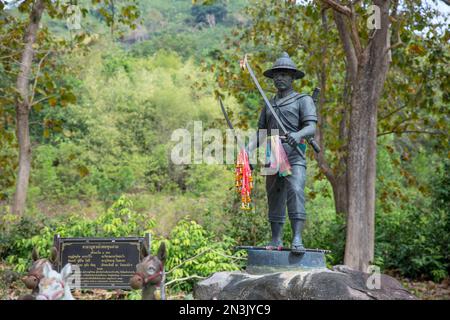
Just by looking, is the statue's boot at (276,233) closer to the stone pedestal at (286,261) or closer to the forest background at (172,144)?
the stone pedestal at (286,261)

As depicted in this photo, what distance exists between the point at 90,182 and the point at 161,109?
5318 millimetres

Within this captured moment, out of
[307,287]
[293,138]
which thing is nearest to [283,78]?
[293,138]

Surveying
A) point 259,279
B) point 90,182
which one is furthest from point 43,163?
point 259,279

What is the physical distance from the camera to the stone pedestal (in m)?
7.93

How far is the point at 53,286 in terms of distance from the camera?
5.47 metres

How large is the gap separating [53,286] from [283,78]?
4244 millimetres

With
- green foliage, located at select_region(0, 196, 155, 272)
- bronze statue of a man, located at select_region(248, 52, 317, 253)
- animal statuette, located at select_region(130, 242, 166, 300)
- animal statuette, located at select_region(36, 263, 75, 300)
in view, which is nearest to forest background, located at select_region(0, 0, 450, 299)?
green foliage, located at select_region(0, 196, 155, 272)

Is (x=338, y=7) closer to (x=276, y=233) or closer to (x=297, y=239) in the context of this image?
(x=276, y=233)

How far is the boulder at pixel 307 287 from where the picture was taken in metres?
7.00

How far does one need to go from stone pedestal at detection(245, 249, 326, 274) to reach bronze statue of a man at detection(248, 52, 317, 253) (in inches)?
8.2

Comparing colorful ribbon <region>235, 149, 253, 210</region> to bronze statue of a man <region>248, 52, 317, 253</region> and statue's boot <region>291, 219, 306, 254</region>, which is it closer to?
bronze statue of a man <region>248, 52, 317, 253</region>

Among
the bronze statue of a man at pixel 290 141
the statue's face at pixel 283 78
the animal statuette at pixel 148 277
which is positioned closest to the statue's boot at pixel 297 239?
the bronze statue of a man at pixel 290 141
